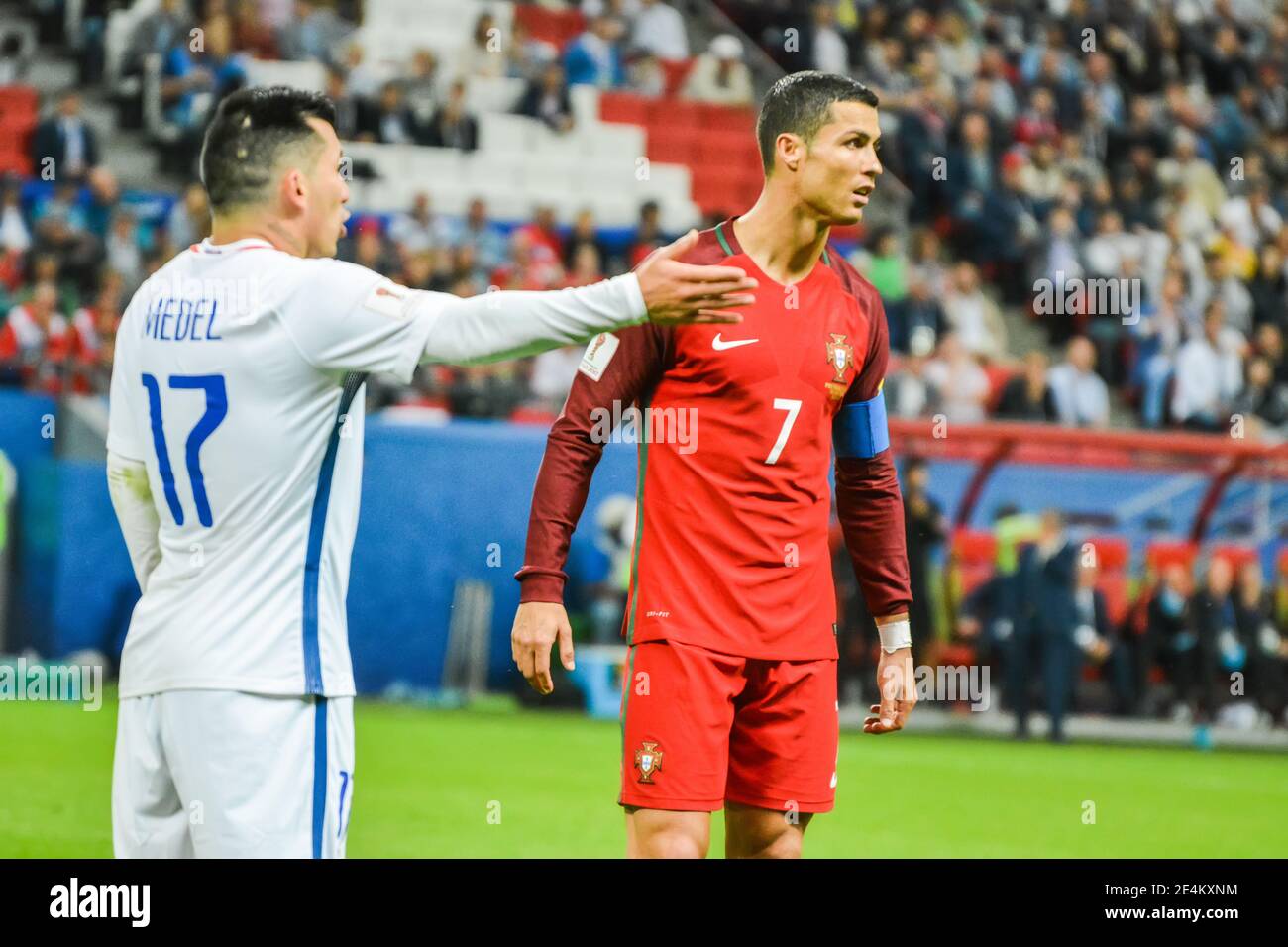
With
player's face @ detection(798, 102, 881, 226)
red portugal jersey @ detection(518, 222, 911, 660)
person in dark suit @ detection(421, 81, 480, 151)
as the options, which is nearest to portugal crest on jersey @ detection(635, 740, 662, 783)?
red portugal jersey @ detection(518, 222, 911, 660)

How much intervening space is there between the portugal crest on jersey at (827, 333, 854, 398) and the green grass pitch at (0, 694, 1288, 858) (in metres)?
3.65

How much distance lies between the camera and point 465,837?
826cm

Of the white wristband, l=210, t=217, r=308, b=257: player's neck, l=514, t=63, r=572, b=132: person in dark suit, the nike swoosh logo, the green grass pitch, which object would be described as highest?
l=514, t=63, r=572, b=132: person in dark suit

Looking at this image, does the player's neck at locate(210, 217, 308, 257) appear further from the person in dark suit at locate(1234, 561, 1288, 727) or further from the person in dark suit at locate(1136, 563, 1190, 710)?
the person in dark suit at locate(1234, 561, 1288, 727)

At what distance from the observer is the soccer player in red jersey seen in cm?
461

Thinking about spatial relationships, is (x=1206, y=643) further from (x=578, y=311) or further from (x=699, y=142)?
(x=578, y=311)

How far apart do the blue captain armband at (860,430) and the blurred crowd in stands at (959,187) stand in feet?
32.5

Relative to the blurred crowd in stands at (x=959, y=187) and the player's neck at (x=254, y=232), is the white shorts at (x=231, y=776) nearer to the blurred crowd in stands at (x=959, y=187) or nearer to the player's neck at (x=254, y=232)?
the player's neck at (x=254, y=232)

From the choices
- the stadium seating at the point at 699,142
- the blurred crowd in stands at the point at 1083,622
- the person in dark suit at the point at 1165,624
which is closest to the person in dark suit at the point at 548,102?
the stadium seating at the point at 699,142

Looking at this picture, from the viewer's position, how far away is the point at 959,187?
20.4 meters

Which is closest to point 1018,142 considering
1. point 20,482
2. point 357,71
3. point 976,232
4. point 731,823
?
point 976,232

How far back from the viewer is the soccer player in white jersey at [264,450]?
3.61 metres
